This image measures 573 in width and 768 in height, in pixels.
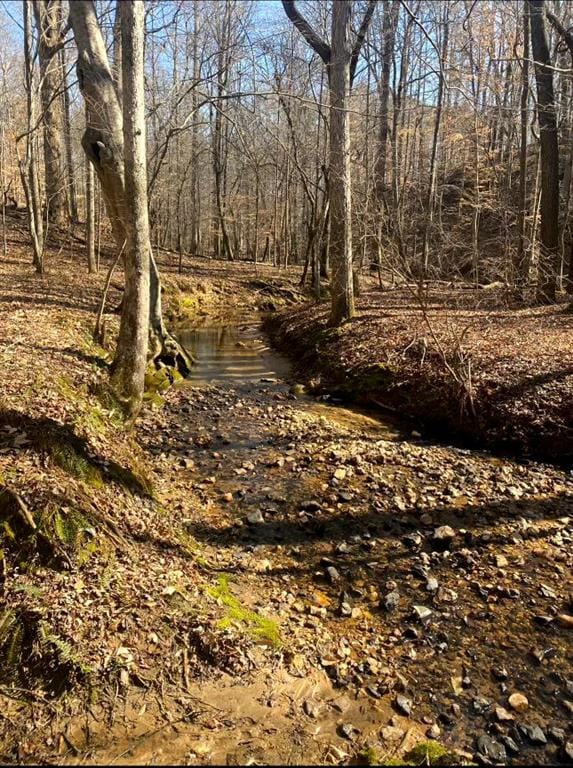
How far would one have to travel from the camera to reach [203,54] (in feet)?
Answer: 43.9

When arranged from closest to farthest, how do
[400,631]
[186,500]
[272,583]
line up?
[400,631], [272,583], [186,500]

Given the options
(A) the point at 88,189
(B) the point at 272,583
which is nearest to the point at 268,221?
(A) the point at 88,189

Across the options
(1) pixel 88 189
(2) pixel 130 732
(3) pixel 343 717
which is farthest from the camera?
(1) pixel 88 189

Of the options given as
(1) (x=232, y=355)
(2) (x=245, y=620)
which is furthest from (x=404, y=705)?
(1) (x=232, y=355)

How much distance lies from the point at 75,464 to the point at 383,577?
10.6 ft

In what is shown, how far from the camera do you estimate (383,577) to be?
4.98 m

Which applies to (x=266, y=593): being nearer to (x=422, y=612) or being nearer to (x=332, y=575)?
(x=332, y=575)

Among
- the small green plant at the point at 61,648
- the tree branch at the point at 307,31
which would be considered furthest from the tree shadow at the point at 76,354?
the tree branch at the point at 307,31

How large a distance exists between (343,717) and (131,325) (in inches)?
225

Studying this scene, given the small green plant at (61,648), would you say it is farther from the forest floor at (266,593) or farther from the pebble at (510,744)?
the pebble at (510,744)

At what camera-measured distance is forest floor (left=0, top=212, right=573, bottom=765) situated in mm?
3154

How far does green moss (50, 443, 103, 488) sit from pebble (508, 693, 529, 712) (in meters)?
3.94

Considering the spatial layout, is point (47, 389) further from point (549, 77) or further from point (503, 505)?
point (549, 77)

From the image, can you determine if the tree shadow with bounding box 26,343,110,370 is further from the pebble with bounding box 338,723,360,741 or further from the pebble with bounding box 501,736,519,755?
the pebble with bounding box 501,736,519,755
